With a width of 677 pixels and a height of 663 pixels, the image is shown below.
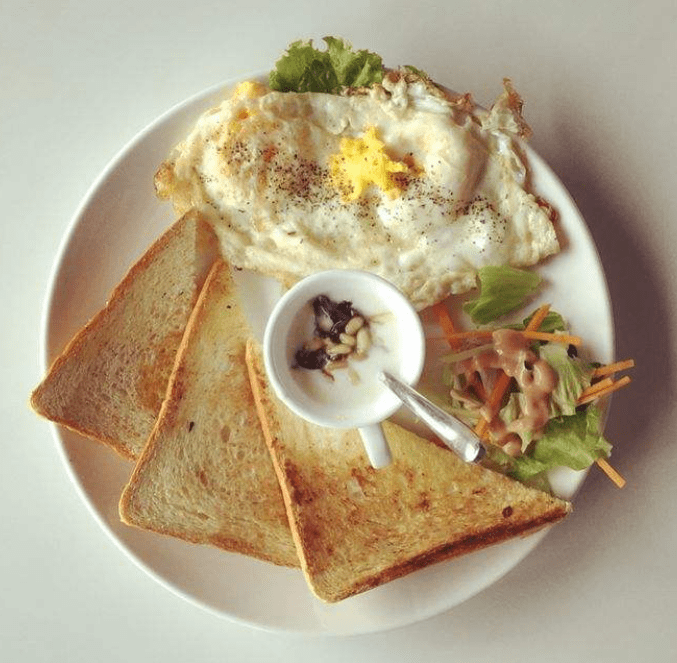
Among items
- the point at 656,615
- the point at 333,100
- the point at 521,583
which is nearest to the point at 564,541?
the point at 521,583

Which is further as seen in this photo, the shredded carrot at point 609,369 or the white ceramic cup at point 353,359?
the shredded carrot at point 609,369

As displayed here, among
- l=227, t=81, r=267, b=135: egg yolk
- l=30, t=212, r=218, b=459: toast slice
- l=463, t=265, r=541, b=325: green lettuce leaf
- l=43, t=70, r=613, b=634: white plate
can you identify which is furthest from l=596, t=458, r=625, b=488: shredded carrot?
l=227, t=81, r=267, b=135: egg yolk

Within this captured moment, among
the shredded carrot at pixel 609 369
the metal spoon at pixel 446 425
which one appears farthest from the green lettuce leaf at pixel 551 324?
the metal spoon at pixel 446 425

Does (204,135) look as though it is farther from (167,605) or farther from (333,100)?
(167,605)

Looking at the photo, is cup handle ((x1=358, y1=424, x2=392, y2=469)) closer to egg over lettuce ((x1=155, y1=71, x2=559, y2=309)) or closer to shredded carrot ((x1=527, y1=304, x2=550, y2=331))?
egg over lettuce ((x1=155, y1=71, x2=559, y2=309))

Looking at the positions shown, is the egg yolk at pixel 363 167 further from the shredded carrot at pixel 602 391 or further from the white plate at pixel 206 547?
the shredded carrot at pixel 602 391

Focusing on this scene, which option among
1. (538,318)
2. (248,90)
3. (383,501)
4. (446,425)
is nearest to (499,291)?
(538,318)
